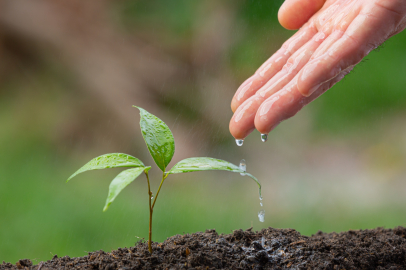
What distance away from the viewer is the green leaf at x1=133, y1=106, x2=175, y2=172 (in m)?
0.77

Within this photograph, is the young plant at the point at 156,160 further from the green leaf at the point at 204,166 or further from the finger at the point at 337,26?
the finger at the point at 337,26

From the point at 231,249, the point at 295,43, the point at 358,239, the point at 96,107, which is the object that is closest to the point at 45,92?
the point at 96,107

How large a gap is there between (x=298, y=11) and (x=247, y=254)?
113 cm

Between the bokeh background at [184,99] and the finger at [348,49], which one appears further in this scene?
the bokeh background at [184,99]

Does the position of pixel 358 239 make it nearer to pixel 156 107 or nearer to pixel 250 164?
pixel 250 164

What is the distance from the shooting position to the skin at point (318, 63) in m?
0.94

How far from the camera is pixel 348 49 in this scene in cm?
94

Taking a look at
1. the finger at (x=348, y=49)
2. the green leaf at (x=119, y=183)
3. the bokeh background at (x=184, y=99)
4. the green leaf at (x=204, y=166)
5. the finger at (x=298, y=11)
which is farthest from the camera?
the bokeh background at (x=184, y=99)

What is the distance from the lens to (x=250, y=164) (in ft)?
10.1

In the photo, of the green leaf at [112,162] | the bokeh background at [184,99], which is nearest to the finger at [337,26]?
the green leaf at [112,162]

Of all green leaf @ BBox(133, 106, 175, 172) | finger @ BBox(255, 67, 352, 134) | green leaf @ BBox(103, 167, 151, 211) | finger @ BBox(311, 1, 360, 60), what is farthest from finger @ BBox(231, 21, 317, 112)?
green leaf @ BBox(103, 167, 151, 211)

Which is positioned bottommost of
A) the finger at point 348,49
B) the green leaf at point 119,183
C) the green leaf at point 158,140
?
the green leaf at point 119,183

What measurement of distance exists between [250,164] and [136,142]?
1.13 metres

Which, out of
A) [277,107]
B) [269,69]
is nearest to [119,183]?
[277,107]
